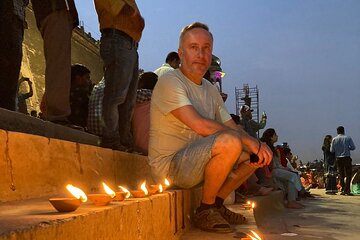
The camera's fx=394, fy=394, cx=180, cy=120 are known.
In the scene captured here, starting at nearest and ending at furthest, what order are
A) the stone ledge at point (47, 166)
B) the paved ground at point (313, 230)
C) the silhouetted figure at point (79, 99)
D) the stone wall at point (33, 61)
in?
1. the stone ledge at point (47, 166)
2. the paved ground at point (313, 230)
3. the silhouetted figure at point (79, 99)
4. the stone wall at point (33, 61)

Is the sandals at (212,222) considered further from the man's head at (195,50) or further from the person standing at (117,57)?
the person standing at (117,57)

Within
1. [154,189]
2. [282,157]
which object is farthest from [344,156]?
[154,189]

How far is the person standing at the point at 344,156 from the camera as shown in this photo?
1386cm

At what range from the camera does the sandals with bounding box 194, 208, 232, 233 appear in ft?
9.84

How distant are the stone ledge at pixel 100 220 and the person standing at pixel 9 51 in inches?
47.8

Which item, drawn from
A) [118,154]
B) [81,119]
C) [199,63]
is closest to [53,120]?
[118,154]

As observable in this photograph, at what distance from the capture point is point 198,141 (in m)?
3.10

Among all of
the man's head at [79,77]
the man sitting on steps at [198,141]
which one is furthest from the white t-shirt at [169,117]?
the man's head at [79,77]

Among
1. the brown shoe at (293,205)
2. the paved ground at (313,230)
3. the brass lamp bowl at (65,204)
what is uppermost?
the brass lamp bowl at (65,204)

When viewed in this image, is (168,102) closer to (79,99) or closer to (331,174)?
(79,99)

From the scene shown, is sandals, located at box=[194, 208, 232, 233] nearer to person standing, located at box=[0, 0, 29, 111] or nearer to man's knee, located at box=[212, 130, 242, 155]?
man's knee, located at box=[212, 130, 242, 155]

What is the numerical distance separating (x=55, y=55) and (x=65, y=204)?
217 cm

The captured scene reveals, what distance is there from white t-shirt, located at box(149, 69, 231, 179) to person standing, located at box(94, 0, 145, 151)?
2.47ft

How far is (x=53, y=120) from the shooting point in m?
3.30
